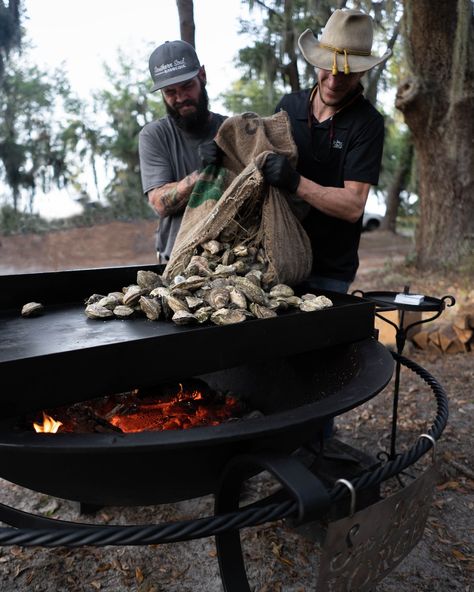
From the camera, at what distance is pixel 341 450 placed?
2619mm

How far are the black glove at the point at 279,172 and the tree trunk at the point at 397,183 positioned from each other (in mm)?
13633

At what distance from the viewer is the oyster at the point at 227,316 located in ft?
5.02

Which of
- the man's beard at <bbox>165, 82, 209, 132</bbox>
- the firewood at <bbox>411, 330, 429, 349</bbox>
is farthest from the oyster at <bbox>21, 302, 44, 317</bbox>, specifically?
the firewood at <bbox>411, 330, 429, 349</bbox>

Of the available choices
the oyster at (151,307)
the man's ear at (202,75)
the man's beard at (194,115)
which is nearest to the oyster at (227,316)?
the oyster at (151,307)

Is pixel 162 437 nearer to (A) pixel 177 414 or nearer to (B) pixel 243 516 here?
(B) pixel 243 516

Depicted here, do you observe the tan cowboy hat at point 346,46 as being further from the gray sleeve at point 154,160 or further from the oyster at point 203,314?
the oyster at point 203,314

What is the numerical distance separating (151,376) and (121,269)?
3.47 feet

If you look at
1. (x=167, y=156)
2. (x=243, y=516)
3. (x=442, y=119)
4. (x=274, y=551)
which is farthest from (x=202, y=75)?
(x=442, y=119)

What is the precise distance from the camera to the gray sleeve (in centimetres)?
254

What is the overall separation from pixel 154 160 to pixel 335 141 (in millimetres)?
925

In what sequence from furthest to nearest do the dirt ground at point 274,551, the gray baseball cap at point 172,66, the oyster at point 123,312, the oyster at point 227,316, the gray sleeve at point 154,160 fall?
1. the gray sleeve at point 154,160
2. the gray baseball cap at point 172,66
3. the dirt ground at point 274,551
4. the oyster at point 123,312
5. the oyster at point 227,316

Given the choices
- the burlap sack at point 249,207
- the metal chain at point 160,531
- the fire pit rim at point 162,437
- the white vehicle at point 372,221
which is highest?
the burlap sack at point 249,207

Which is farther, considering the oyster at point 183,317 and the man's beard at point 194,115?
the man's beard at point 194,115

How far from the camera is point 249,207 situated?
6.59ft
